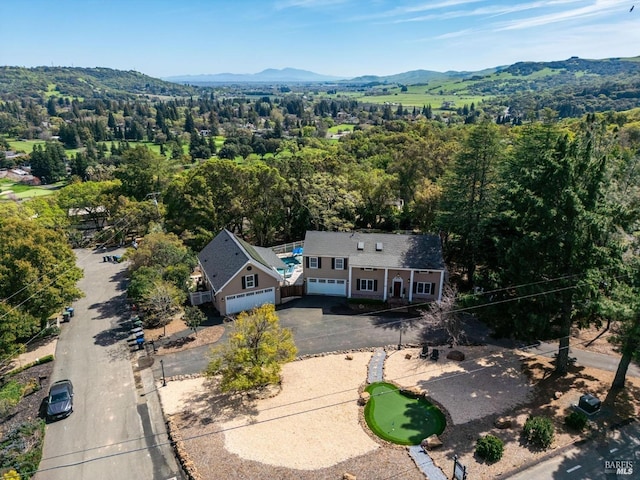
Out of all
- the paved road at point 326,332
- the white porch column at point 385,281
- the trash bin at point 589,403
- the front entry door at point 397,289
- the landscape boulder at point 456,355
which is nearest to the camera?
the trash bin at point 589,403

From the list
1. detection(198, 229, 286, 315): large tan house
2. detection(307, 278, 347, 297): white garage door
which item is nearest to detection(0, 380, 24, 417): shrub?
detection(198, 229, 286, 315): large tan house

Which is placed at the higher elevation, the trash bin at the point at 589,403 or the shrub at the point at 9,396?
the trash bin at the point at 589,403

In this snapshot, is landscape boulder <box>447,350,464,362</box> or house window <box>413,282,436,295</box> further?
house window <box>413,282,436,295</box>

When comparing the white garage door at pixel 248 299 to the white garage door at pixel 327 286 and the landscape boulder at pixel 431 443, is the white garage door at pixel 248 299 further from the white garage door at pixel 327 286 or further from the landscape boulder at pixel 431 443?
the landscape boulder at pixel 431 443

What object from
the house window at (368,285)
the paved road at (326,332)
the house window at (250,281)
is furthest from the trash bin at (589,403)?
the house window at (250,281)

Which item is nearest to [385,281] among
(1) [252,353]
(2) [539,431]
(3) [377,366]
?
(3) [377,366]

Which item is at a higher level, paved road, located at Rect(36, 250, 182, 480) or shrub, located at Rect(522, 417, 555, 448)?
shrub, located at Rect(522, 417, 555, 448)

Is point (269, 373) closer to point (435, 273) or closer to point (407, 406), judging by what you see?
point (407, 406)

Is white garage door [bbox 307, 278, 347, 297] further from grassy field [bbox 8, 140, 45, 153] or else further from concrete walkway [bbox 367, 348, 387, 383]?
grassy field [bbox 8, 140, 45, 153]
